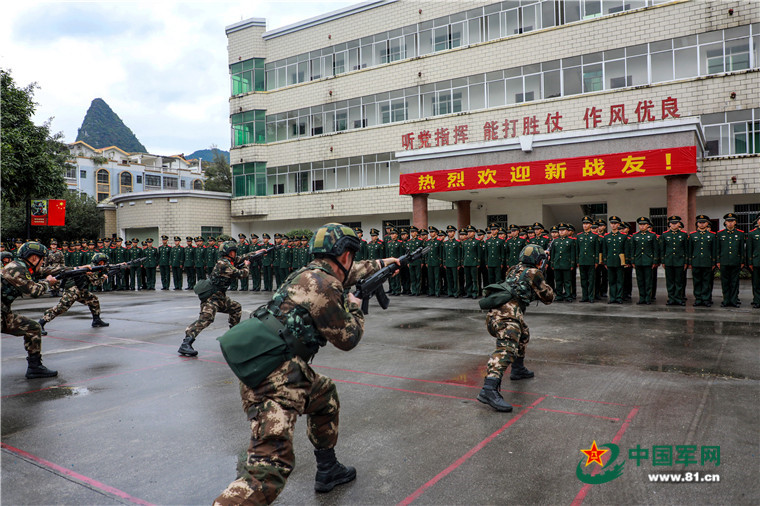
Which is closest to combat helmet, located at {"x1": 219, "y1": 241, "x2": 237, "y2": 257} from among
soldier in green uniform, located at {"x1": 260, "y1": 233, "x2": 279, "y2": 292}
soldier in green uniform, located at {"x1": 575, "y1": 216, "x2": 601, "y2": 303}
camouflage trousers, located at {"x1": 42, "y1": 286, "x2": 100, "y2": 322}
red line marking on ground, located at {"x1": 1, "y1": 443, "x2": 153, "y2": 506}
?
camouflage trousers, located at {"x1": 42, "y1": 286, "x2": 100, "y2": 322}

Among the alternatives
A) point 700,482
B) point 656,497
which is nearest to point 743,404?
point 700,482

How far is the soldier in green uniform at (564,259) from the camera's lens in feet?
41.8

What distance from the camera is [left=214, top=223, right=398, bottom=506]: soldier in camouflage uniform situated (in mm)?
2689

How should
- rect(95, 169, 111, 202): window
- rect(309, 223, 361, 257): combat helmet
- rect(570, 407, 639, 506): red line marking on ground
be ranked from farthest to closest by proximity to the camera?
rect(95, 169, 111, 202): window < rect(309, 223, 361, 257): combat helmet < rect(570, 407, 639, 506): red line marking on ground

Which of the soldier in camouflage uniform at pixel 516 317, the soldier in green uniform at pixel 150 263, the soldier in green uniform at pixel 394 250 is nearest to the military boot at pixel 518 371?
the soldier in camouflage uniform at pixel 516 317

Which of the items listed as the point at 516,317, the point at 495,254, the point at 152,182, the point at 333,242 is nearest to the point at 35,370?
the point at 333,242

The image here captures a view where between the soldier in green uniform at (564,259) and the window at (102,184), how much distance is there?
76282mm

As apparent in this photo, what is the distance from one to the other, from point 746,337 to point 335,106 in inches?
1002

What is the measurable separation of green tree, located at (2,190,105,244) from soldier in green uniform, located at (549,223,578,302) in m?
34.9

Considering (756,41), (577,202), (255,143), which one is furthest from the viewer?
(255,143)

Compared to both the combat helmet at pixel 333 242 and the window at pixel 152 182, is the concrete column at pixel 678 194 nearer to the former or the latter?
the combat helmet at pixel 333 242

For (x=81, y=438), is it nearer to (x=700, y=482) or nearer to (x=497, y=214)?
(x=700, y=482)

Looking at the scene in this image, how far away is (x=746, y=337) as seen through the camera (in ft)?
25.2

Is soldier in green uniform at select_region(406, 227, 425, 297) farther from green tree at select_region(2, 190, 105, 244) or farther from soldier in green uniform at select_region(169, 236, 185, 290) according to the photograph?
green tree at select_region(2, 190, 105, 244)
